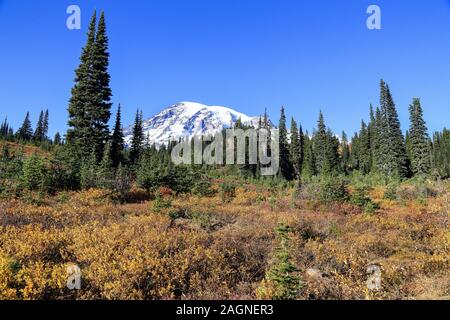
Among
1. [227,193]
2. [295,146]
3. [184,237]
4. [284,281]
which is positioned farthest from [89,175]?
[295,146]

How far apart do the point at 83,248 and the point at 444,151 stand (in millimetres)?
115632

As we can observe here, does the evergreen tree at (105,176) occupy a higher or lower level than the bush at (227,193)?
higher

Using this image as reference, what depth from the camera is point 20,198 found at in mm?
17281

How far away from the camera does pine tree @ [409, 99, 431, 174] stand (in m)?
61.3

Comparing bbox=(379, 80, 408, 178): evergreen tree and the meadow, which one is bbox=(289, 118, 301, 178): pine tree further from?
the meadow

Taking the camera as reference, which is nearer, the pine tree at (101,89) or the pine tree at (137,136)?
the pine tree at (101,89)

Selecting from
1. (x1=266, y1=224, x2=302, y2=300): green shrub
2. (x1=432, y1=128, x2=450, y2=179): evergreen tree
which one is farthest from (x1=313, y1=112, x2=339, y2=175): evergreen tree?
(x1=266, y1=224, x2=302, y2=300): green shrub

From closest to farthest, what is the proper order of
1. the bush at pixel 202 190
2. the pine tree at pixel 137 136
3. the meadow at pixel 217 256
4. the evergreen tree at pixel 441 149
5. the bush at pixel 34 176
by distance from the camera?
1. the meadow at pixel 217 256
2. the bush at pixel 34 176
3. the bush at pixel 202 190
4. the pine tree at pixel 137 136
5. the evergreen tree at pixel 441 149

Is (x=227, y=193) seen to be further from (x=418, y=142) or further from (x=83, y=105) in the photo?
(x=418, y=142)

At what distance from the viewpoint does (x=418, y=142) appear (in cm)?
6275

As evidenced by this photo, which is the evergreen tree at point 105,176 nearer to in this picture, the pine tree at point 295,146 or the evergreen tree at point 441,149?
the pine tree at point 295,146

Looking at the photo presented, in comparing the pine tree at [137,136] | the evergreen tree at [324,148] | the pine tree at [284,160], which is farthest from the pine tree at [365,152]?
the pine tree at [137,136]

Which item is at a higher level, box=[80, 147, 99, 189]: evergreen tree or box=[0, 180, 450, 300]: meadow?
box=[80, 147, 99, 189]: evergreen tree

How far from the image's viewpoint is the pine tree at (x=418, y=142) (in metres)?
61.3
